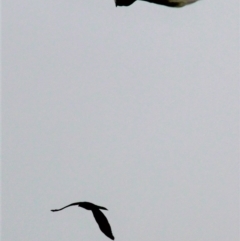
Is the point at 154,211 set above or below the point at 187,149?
below

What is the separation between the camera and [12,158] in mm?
605

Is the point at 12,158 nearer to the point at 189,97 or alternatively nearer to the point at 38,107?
the point at 38,107

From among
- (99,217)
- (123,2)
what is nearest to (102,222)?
(99,217)

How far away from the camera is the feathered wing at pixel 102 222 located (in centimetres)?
62

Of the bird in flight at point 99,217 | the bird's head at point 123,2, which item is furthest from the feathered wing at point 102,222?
the bird's head at point 123,2

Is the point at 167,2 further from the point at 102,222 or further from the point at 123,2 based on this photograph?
the point at 102,222

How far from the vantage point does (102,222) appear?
2.02 ft

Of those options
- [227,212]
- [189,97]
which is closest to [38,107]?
[189,97]

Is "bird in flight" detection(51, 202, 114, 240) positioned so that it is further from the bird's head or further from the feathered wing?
the bird's head

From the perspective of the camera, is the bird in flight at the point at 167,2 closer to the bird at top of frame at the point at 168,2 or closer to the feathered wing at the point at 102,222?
the bird at top of frame at the point at 168,2

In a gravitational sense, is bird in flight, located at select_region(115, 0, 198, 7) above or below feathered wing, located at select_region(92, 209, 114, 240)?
above

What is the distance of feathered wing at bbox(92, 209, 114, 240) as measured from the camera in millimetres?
615

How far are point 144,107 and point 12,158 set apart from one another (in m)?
0.25

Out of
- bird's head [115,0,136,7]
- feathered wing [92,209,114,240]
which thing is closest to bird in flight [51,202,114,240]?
feathered wing [92,209,114,240]
